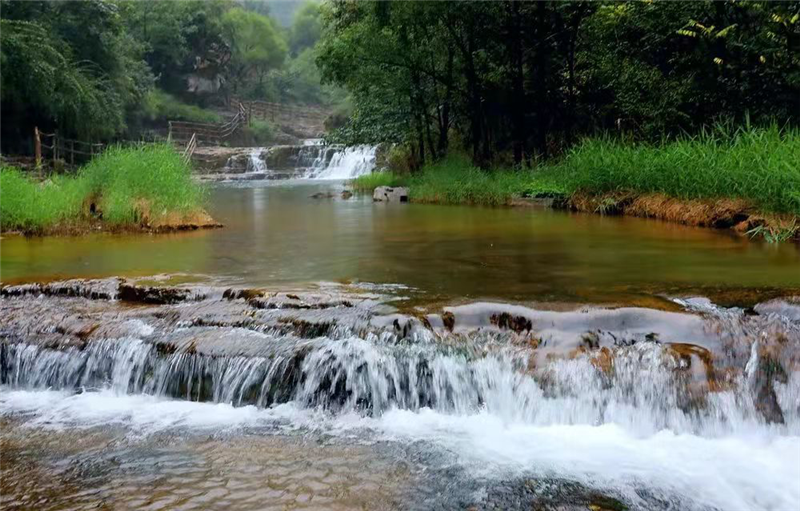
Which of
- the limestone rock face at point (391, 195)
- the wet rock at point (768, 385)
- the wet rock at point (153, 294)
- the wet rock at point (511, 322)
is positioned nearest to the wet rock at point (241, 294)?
the wet rock at point (153, 294)

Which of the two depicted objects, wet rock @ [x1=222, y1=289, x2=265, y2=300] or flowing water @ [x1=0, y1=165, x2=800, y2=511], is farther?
wet rock @ [x1=222, y1=289, x2=265, y2=300]

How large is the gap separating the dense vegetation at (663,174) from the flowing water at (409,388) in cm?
226

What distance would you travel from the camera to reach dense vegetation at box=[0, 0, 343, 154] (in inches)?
794

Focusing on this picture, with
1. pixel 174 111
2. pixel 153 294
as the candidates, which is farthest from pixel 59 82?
pixel 174 111

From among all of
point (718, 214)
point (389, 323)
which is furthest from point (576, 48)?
point (389, 323)

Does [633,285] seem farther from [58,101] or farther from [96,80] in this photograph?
[96,80]

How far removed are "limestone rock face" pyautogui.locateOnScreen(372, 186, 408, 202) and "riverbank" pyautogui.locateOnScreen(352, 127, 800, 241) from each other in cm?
84

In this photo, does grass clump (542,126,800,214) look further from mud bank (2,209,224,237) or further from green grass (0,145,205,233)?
green grass (0,145,205,233)

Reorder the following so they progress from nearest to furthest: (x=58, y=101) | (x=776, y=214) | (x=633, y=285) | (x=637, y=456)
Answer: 1. (x=637, y=456)
2. (x=633, y=285)
3. (x=776, y=214)
4. (x=58, y=101)

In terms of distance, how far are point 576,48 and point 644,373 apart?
13201 mm

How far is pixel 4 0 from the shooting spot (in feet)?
68.6

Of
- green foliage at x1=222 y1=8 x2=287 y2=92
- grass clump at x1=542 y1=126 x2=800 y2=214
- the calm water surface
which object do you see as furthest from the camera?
green foliage at x1=222 y1=8 x2=287 y2=92

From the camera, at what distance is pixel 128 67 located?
29.0 metres

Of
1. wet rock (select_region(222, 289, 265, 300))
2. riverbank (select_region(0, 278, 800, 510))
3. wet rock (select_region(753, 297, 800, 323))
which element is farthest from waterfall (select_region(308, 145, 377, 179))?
wet rock (select_region(753, 297, 800, 323))
